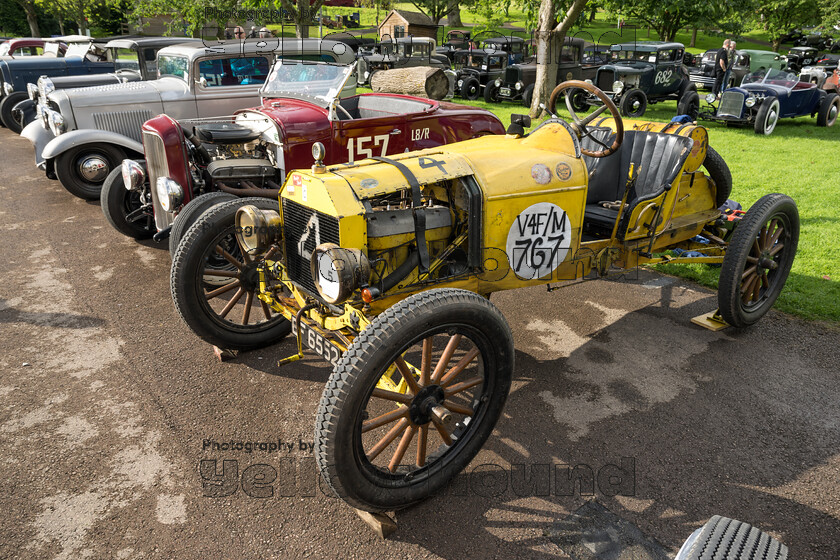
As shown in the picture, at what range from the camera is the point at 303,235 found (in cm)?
340

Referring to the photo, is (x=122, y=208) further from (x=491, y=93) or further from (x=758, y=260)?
(x=491, y=93)

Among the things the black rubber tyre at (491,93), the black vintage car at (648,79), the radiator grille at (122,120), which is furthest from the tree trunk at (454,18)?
the radiator grille at (122,120)

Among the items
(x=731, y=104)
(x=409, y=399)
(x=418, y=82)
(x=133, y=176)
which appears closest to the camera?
(x=409, y=399)

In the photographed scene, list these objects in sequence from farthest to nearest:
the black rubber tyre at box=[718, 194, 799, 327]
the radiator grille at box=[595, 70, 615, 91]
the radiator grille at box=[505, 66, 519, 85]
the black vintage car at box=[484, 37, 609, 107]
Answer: the radiator grille at box=[505, 66, 519, 85], the black vintage car at box=[484, 37, 609, 107], the radiator grille at box=[595, 70, 615, 91], the black rubber tyre at box=[718, 194, 799, 327]

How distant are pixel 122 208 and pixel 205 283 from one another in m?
3.02

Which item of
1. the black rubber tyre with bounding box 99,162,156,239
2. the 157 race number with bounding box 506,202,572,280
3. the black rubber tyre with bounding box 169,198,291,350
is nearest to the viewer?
the 157 race number with bounding box 506,202,572,280

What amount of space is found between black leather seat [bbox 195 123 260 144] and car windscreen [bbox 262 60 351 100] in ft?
2.71

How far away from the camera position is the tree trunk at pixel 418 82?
9547 millimetres

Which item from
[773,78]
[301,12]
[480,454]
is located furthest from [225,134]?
[773,78]

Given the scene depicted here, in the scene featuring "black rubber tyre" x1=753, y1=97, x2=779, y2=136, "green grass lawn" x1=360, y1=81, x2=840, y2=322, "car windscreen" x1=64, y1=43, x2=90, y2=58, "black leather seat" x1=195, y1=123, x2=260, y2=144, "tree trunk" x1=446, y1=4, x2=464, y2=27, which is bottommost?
"green grass lawn" x1=360, y1=81, x2=840, y2=322

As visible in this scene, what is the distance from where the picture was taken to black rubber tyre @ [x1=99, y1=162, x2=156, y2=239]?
6.38m

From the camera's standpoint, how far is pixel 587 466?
3.18 meters

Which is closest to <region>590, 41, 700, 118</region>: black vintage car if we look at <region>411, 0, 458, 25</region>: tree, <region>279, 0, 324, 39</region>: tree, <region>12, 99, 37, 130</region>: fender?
<region>279, 0, 324, 39</region>: tree

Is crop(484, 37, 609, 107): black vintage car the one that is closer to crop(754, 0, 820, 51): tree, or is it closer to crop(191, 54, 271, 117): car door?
crop(191, 54, 271, 117): car door
